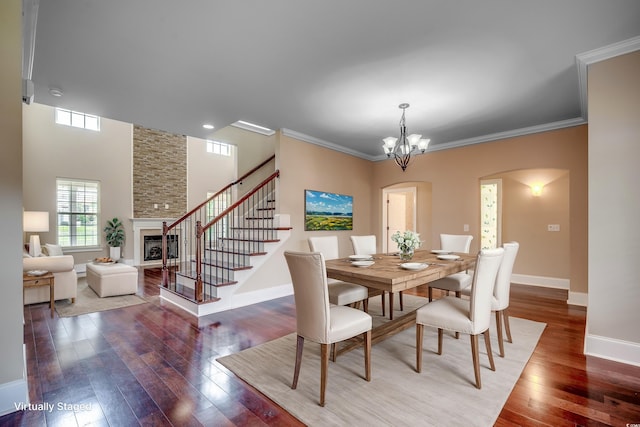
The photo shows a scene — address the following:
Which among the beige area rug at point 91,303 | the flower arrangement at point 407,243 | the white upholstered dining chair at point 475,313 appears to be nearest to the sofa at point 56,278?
the beige area rug at point 91,303

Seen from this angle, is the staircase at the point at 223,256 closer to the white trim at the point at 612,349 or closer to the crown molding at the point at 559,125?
the crown molding at the point at 559,125

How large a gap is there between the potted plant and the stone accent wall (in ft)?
1.73

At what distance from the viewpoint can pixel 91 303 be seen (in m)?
4.29

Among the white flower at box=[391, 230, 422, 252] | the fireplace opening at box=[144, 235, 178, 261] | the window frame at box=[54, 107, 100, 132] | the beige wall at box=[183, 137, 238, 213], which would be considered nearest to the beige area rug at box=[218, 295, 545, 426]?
the white flower at box=[391, 230, 422, 252]

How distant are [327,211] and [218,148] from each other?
5.93 m

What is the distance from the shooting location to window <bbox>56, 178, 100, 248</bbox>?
702cm

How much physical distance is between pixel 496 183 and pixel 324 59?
491cm

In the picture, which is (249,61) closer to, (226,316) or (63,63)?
(63,63)

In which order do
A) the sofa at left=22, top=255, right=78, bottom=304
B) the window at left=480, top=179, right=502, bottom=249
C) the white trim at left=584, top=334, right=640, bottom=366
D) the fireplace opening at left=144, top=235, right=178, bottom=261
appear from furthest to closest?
the fireplace opening at left=144, top=235, right=178, bottom=261, the window at left=480, top=179, right=502, bottom=249, the sofa at left=22, top=255, right=78, bottom=304, the white trim at left=584, top=334, right=640, bottom=366

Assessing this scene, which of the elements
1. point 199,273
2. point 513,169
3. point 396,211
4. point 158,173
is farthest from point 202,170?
point 513,169

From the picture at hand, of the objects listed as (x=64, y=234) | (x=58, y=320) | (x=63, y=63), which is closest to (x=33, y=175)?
(x=64, y=234)

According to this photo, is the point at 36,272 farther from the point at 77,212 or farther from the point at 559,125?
the point at 559,125

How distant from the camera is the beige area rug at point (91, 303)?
3.90m

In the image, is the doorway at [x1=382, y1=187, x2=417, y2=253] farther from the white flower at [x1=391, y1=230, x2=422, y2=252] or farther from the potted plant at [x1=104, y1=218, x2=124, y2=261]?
the potted plant at [x1=104, y1=218, x2=124, y2=261]
